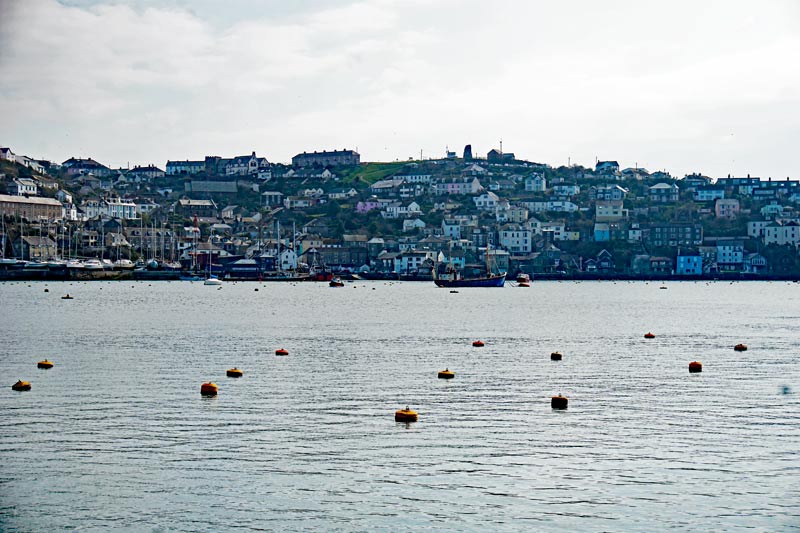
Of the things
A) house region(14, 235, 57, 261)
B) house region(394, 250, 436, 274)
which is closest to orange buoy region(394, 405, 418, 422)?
house region(394, 250, 436, 274)

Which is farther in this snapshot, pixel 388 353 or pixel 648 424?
pixel 388 353

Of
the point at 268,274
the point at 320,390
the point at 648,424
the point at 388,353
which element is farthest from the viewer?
the point at 268,274

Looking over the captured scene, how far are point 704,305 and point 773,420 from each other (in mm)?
80545

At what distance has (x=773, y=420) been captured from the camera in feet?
100

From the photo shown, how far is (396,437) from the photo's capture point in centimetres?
2800

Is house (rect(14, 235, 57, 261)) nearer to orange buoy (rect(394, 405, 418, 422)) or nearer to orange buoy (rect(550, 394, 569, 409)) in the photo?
orange buoy (rect(550, 394, 569, 409))

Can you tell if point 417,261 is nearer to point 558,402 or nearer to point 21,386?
point 21,386

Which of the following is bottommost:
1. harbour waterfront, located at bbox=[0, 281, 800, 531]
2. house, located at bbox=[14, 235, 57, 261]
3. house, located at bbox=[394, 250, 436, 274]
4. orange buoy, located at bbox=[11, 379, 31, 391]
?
harbour waterfront, located at bbox=[0, 281, 800, 531]

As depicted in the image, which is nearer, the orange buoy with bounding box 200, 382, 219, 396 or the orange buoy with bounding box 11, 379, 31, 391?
the orange buoy with bounding box 200, 382, 219, 396

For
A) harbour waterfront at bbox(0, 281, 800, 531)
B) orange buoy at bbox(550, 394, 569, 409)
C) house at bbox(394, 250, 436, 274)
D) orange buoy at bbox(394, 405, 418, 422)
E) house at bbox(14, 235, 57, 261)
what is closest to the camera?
harbour waterfront at bbox(0, 281, 800, 531)

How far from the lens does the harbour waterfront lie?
834 inches

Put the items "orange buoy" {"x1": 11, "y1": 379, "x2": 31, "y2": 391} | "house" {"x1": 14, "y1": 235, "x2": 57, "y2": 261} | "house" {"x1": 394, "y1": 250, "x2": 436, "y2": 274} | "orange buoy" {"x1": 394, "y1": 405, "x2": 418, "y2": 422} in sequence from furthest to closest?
"house" {"x1": 394, "y1": 250, "x2": 436, "y2": 274} < "house" {"x1": 14, "y1": 235, "x2": 57, "y2": 261} < "orange buoy" {"x1": 11, "y1": 379, "x2": 31, "y2": 391} < "orange buoy" {"x1": 394, "y1": 405, "x2": 418, "y2": 422}

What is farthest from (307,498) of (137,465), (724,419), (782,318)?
(782,318)

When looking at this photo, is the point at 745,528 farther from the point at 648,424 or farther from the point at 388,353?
the point at 388,353
